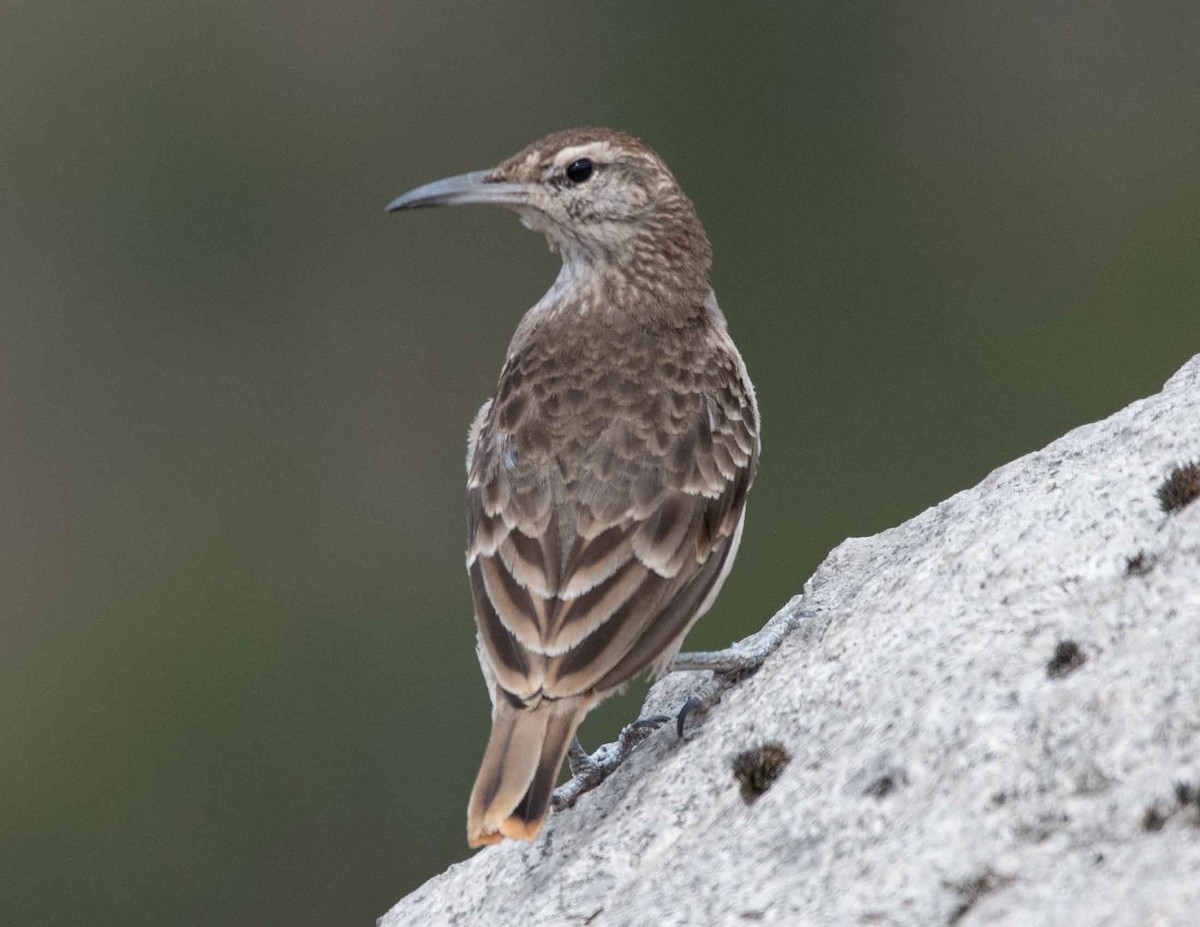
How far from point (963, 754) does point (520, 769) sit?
2135 millimetres

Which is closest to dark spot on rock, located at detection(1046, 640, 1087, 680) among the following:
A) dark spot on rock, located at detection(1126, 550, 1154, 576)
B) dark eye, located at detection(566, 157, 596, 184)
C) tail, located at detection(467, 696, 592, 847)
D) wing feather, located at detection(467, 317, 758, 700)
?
dark spot on rock, located at detection(1126, 550, 1154, 576)

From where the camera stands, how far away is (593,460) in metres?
11.3

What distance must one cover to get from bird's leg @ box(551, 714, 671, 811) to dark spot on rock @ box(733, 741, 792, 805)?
1.24 m

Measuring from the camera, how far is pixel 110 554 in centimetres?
3192

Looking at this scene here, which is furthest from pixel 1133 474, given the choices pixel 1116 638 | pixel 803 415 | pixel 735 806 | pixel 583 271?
pixel 803 415

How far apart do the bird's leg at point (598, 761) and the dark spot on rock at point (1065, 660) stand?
2.74m

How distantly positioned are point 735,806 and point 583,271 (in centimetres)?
421

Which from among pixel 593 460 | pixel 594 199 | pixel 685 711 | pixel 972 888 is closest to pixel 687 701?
pixel 685 711

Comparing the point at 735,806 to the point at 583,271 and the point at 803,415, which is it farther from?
the point at 803,415

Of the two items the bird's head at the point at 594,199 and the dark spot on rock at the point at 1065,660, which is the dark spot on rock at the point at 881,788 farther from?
the bird's head at the point at 594,199

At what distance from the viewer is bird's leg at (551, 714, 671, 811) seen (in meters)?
11.0

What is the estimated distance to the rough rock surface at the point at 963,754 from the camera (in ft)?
26.3

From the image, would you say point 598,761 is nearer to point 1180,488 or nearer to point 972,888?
point 1180,488

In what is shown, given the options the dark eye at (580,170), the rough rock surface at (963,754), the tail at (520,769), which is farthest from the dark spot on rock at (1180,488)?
the dark eye at (580,170)
